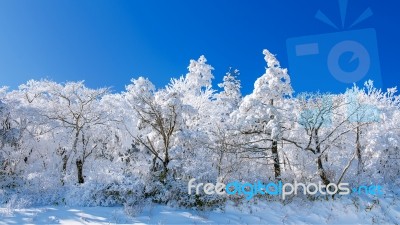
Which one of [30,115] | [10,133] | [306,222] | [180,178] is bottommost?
[306,222]

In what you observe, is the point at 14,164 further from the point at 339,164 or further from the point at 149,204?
the point at 339,164

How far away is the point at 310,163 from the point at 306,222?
793 cm

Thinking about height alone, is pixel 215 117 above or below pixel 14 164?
above

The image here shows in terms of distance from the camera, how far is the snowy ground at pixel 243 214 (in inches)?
531

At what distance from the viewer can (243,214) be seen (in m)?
14.6

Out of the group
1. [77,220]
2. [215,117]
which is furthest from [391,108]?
[77,220]

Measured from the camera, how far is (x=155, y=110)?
61.5ft

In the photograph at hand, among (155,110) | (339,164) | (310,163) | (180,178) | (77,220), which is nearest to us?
(77,220)

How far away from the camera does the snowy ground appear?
13.5m

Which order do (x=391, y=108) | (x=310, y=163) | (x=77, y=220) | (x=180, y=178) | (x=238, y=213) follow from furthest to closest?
(x=391, y=108), (x=310, y=163), (x=180, y=178), (x=238, y=213), (x=77, y=220)

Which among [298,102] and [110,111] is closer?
[298,102]

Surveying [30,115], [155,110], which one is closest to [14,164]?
[30,115]

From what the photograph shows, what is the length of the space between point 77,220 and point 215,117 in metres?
13.4

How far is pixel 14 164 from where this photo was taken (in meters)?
23.5
